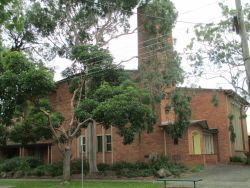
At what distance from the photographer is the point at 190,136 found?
103ft

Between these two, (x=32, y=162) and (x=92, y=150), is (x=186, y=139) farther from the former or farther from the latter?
(x=32, y=162)

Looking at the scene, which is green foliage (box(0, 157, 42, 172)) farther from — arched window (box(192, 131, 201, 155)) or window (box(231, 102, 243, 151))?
window (box(231, 102, 243, 151))

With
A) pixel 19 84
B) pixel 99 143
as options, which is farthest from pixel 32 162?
pixel 19 84

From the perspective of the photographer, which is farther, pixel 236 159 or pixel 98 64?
pixel 236 159

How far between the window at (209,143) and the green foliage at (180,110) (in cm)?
546

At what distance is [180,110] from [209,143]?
8.42 meters

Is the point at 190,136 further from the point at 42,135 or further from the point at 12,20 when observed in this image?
the point at 12,20

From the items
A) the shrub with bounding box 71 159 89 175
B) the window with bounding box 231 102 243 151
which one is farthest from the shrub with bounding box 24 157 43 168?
the window with bounding box 231 102 243 151

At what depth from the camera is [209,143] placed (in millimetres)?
34625

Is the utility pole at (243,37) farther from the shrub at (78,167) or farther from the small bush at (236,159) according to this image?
the small bush at (236,159)

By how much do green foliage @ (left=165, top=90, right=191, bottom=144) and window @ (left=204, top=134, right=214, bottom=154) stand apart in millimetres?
5462

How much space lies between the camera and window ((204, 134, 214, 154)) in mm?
33406

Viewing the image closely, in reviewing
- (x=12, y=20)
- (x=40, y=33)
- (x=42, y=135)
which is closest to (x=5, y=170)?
(x=42, y=135)

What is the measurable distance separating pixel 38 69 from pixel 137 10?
13.2 metres
